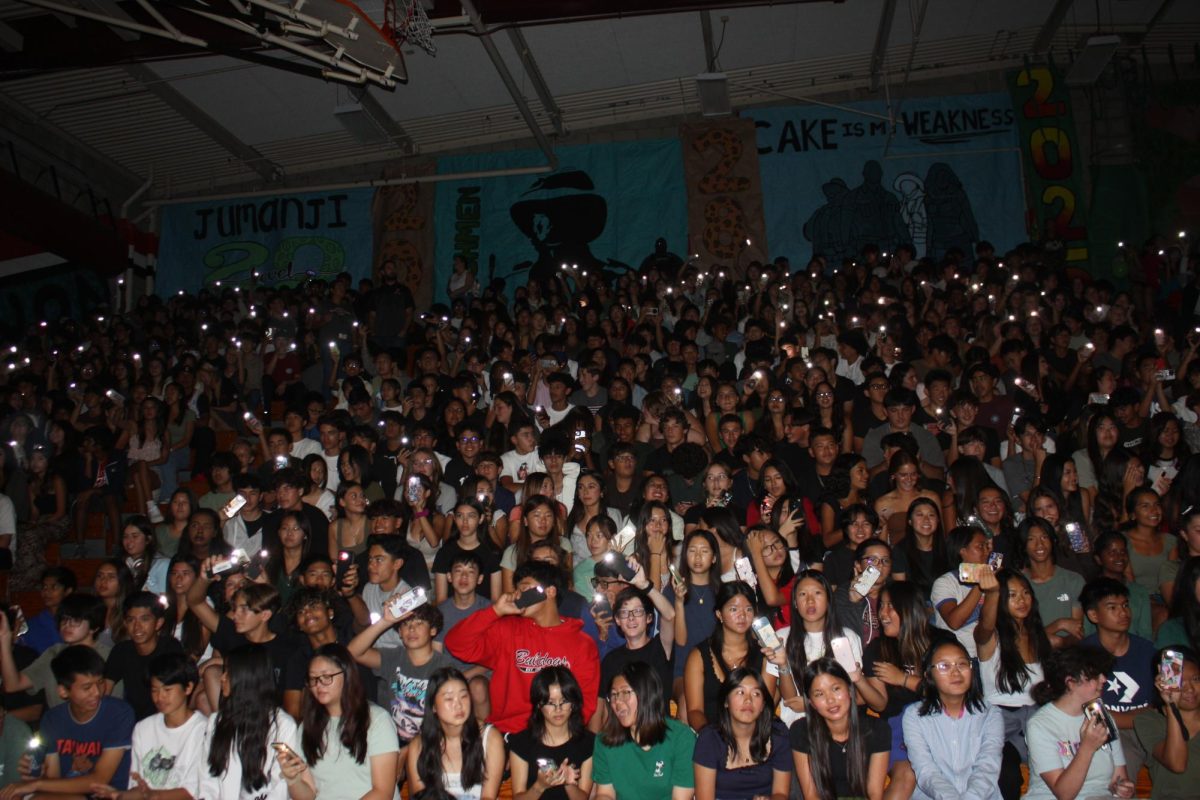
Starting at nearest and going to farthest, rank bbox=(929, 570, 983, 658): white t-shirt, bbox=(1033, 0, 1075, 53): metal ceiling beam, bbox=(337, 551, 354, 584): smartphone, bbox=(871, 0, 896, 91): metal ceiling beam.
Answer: bbox=(929, 570, 983, 658): white t-shirt
bbox=(337, 551, 354, 584): smartphone
bbox=(871, 0, 896, 91): metal ceiling beam
bbox=(1033, 0, 1075, 53): metal ceiling beam

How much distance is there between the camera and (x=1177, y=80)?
1316 cm

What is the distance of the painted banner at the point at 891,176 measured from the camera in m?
13.3

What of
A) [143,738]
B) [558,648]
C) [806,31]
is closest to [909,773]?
[558,648]

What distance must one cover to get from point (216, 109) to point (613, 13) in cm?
659

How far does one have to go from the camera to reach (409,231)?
47.7ft

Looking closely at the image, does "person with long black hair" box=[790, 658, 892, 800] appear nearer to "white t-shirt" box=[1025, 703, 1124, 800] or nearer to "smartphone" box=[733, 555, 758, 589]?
"white t-shirt" box=[1025, 703, 1124, 800]

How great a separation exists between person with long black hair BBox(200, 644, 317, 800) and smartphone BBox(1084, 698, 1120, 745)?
333 cm

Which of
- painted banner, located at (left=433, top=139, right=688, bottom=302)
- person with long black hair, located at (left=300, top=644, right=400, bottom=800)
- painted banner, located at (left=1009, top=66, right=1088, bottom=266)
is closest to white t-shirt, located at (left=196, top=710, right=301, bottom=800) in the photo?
person with long black hair, located at (left=300, top=644, right=400, bottom=800)

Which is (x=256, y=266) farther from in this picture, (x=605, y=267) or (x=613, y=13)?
(x=613, y=13)

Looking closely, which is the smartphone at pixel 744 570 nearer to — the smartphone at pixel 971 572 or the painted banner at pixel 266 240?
the smartphone at pixel 971 572

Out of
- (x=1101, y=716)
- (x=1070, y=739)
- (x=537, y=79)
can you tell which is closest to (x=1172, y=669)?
(x=1101, y=716)

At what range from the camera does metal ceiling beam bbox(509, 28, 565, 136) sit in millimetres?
12008

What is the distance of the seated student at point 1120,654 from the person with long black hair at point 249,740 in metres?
3.72

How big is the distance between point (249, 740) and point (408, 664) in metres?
0.83
